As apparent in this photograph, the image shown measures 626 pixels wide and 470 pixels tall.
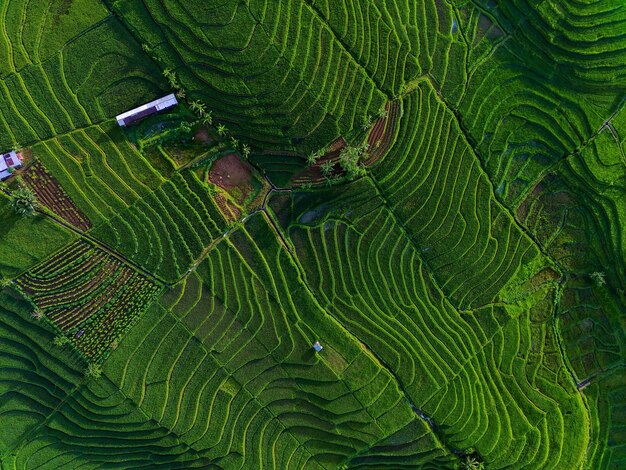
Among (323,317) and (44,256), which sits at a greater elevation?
(44,256)

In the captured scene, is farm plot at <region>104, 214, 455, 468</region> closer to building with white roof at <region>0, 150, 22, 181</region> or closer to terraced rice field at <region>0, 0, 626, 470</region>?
terraced rice field at <region>0, 0, 626, 470</region>

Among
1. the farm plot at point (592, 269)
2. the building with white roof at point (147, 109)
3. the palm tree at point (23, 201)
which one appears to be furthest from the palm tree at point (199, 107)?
the farm plot at point (592, 269)

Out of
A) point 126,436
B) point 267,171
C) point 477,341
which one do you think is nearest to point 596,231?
point 477,341

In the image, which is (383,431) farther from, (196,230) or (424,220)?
(196,230)

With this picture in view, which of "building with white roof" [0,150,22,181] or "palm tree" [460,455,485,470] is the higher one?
"building with white roof" [0,150,22,181]

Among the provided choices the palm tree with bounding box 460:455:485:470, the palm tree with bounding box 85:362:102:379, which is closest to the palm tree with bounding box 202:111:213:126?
the palm tree with bounding box 85:362:102:379

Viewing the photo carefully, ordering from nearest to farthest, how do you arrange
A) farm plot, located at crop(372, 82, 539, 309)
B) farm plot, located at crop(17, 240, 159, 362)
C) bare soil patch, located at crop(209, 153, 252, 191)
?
farm plot, located at crop(17, 240, 159, 362) → bare soil patch, located at crop(209, 153, 252, 191) → farm plot, located at crop(372, 82, 539, 309)
